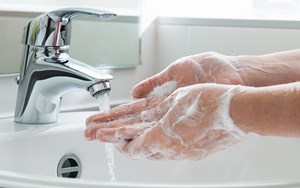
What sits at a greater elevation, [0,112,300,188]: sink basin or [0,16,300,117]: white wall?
[0,16,300,117]: white wall

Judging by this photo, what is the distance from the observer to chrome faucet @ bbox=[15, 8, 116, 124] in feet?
2.99

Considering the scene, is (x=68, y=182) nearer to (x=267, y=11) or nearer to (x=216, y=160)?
(x=216, y=160)

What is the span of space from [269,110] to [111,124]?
0.80ft

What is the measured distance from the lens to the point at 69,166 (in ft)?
3.21

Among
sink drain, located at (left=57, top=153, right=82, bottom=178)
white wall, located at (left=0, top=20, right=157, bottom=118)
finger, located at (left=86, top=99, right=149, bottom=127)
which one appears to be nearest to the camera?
finger, located at (left=86, top=99, right=149, bottom=127)

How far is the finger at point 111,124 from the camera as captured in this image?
79cm

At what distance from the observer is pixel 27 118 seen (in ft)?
3.24

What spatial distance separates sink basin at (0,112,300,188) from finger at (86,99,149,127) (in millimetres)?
121

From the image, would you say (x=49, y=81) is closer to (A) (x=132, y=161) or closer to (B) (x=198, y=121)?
(A) (x=132, y=161)

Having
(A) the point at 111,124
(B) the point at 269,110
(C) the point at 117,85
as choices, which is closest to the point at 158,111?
(A) the point at 111,124

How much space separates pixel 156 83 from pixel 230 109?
0.25 m

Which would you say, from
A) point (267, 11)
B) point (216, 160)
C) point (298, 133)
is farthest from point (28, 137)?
point (267, 11)

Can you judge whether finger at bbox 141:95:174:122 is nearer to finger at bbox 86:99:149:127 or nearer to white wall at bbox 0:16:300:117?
finger at bbox 86:99:149:127

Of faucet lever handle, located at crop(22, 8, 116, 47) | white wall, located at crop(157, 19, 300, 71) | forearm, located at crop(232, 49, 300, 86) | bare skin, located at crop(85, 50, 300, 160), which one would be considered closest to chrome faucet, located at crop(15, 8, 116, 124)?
faucet lever handle, located at crop(22, 8, 116, 47)
